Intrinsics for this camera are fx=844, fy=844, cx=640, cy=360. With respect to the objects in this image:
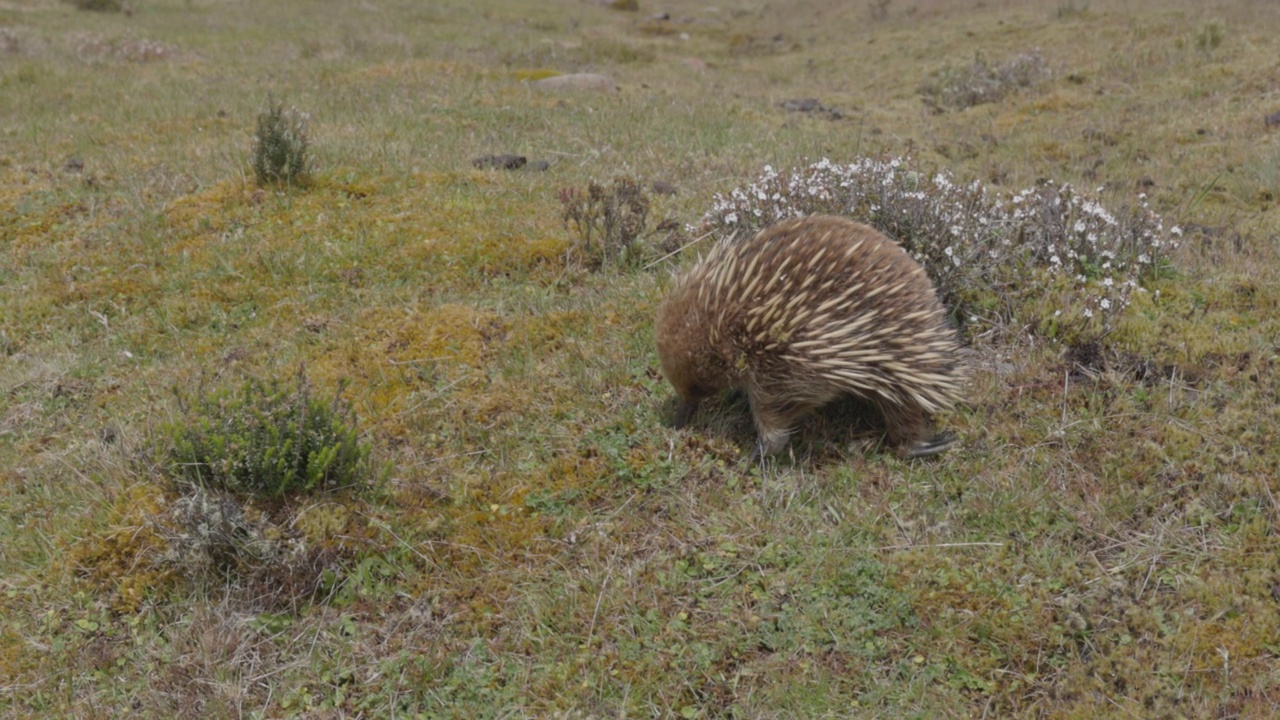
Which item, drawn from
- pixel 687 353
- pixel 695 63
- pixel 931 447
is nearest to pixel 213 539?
pixel 687 353

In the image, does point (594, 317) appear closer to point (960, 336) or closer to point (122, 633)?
point (960, 336)

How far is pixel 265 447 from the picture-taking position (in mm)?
3770

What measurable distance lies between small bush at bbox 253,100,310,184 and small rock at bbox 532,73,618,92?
5663mm

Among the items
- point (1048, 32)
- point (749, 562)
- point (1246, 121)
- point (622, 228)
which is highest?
point (1048, 32)

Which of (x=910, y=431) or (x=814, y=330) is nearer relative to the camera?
(x=814, y=330)

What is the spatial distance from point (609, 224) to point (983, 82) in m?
8.88

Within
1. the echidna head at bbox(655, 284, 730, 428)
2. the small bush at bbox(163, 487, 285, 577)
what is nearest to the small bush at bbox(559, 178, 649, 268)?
the echidna head at bbox(655, 284, 730, 428)

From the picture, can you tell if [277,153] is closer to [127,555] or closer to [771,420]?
[127,555]

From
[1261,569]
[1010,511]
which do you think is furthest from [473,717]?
[1261,569]

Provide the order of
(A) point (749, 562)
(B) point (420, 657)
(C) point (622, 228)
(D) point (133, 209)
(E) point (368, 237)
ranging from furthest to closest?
(D) point (133, 209) < (E) point (368, 237) < (C) point (622, 228) < (A) point (749, 562) < (B) point (420, 657)

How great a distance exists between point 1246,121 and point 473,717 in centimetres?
977

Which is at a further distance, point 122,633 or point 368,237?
point 368,237

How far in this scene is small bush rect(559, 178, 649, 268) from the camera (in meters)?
6.09

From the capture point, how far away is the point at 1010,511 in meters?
3.91
